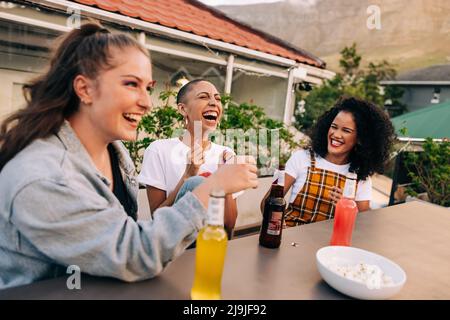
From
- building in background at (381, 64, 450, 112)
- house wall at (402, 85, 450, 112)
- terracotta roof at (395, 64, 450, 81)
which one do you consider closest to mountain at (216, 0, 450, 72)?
terracotta roof at (395, 64, 450, 81)

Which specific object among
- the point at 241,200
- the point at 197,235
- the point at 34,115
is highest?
the point at 34,115

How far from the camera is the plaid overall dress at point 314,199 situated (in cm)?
251

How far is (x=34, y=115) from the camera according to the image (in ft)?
3.88

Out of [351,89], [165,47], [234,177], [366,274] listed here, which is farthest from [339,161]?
[351,89]

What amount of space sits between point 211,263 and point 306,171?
1759mm

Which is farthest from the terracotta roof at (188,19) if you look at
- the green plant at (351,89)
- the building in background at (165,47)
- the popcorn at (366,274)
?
the green plant at (351,89)

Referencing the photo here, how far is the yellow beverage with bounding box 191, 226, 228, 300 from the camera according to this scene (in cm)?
104

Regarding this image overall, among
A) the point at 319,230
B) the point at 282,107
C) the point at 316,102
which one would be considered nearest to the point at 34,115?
the point at 319,230

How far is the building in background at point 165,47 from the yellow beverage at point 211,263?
189 cm

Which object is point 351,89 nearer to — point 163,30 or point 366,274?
point 163,30

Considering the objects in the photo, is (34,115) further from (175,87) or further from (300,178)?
(175,87)

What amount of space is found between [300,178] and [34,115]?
195 cm

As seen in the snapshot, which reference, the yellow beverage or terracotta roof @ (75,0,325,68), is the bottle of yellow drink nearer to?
the yellow beverage
